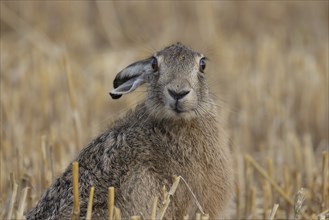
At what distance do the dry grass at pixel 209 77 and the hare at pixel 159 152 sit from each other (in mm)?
370

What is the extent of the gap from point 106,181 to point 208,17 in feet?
25.8

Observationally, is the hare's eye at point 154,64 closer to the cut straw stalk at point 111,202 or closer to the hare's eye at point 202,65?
the hare's eye at point 202,65

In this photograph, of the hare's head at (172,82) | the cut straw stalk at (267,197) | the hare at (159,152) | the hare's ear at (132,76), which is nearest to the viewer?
the hare at (159,152)

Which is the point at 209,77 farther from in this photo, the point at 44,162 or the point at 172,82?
the point at 172,82

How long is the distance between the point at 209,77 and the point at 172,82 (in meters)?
2.14

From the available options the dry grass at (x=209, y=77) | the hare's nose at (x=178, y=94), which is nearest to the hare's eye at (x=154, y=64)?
the hare's nose at (x=178, y=94)

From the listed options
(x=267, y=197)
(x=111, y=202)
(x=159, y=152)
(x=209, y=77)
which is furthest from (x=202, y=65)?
(x=209, y=77)

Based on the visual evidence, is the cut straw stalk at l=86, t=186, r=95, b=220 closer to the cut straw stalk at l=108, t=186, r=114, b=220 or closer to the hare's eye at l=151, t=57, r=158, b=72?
the cut straw stalk at l=108, t=186, r=114, b=220

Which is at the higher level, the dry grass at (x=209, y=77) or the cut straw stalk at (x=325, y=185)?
the dry grass at (x=209, y=77)

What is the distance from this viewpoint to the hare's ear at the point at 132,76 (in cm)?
579

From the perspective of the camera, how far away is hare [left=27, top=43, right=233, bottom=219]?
5.21 metres

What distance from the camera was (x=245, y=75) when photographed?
33.6 ft

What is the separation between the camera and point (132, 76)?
590 centimetres

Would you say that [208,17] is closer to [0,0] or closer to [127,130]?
[0,0]
